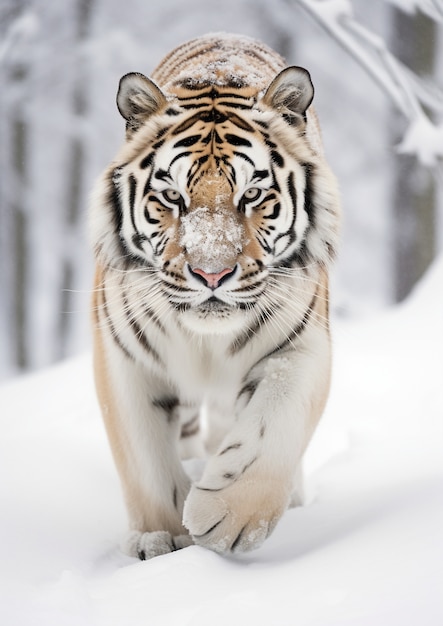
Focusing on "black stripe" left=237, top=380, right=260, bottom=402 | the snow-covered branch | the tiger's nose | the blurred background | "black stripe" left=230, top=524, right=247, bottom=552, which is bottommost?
"black stripe" left=230, top=524, right=247, bottom=552

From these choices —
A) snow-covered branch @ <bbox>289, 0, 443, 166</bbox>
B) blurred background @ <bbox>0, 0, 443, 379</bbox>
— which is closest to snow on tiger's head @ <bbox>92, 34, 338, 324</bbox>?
snow-covered branch @ <bbox>289, 0, 443, 166</bbox>

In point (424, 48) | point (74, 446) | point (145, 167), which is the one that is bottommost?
point (74, 446)

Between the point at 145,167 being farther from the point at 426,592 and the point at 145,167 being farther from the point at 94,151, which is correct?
the point at 94,151

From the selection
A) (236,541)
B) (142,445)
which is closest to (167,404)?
(142,445)

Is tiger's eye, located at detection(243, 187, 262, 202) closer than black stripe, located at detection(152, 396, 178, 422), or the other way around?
tiger's eye, located at detection(243, 187, 262, 202)

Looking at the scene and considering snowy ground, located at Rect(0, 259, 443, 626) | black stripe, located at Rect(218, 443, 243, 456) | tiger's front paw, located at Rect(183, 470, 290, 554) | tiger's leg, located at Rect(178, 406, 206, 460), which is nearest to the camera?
snowy ground, located at Rect(0, 259, 443, 626)

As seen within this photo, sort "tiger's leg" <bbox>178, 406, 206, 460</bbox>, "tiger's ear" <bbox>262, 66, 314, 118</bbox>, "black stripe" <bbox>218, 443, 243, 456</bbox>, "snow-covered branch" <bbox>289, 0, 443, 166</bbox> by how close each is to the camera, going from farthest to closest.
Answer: "snow-covered branch" <bbox>289, 0, 443, 166</bbox>, "tiger's leg" <bbox>178, 406, 206, 460</bbox>, "tiger's ear" <bbox>262, 66, 314, 118</bbox>, "black stripe" <bbox>218, 443, 243, 456</bbox>

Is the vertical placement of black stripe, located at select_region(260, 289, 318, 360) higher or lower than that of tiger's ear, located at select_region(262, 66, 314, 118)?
lower

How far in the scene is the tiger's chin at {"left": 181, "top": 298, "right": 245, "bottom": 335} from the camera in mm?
1545

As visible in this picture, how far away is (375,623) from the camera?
1120 millimetres

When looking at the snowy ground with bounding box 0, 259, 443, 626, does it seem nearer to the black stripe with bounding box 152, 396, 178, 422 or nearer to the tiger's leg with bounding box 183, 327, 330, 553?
the tiger's leg with bounding box 183, 327, 330, 553

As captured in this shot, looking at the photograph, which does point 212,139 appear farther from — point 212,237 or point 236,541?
point 236,541

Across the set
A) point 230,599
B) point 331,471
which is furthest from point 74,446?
point 230,599

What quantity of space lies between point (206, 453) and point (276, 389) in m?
1.03
